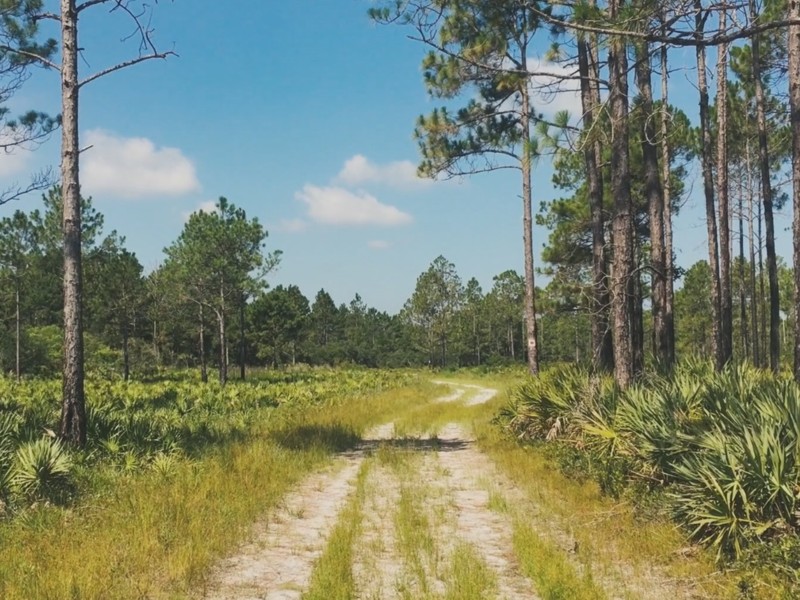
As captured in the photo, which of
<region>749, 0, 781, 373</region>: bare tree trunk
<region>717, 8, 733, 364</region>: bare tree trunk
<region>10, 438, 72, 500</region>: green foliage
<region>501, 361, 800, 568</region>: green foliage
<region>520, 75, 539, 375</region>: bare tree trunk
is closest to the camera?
<region>501, 361, 800, 568</region>: green foliage

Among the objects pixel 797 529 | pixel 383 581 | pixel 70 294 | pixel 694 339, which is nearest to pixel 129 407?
pixel 70 294

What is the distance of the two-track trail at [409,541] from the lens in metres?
4.96

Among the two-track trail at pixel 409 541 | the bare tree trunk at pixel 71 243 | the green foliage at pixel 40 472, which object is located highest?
the bare tree trunk at pixel 71 243

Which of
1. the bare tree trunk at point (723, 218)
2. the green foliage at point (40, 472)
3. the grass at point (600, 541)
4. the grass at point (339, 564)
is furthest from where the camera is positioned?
the bare tree trunk at point (723, 218)

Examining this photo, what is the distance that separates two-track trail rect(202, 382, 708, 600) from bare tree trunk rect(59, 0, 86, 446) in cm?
375

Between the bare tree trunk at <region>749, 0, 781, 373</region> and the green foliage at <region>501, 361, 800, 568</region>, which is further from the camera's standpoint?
the bare tree trunk at <region>749, 0, 781, 373</region>

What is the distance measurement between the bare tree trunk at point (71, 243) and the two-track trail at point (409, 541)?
12.3ft

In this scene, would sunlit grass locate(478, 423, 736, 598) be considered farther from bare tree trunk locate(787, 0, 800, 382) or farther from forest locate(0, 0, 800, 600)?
bare tree trunk locate(787, 0, 800, 382)

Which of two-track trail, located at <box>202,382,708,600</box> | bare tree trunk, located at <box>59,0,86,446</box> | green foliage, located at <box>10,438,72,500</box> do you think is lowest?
two-track trail, located at <box>202,382,708,600</box>

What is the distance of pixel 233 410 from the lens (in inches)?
814

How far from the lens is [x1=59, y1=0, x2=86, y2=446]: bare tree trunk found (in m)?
9.66

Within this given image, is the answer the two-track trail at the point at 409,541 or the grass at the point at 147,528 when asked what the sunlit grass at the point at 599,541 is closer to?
the two-track trail at the point at 409,541

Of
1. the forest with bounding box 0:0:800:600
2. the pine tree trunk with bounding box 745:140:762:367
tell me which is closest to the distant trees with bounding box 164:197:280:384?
the forest with bounding box 0:0:800:600

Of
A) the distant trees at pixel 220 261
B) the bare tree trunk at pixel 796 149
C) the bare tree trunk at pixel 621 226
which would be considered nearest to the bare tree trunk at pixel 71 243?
the bare tree trunk at pixel 621 226
